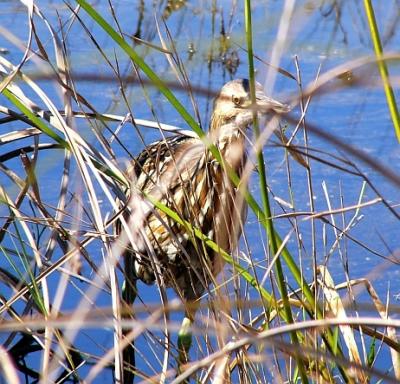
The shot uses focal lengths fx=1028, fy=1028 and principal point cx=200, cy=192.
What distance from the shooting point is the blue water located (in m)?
3.12

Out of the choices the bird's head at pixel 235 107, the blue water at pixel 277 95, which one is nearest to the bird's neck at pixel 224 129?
the bird's head at pixel 235 107

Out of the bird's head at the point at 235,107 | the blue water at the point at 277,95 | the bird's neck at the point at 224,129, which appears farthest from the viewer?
the blue water at the point at 277,95

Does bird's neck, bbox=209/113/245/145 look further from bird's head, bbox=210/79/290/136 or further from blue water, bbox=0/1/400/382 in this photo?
blue water, bbox=0/1/400/382

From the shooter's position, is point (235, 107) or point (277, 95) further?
point (277, 95)

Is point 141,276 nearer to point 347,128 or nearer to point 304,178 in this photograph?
point 304,178

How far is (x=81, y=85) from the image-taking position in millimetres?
4336

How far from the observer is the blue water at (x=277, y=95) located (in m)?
3.12

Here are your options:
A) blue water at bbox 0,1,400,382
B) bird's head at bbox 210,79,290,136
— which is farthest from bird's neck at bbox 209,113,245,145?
blue water at bbox 0,1,400,382

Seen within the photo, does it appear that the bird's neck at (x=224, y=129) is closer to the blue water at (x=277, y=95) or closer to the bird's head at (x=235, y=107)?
the bird's head at (x=235, y=107)

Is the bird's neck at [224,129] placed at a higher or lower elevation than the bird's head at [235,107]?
lower

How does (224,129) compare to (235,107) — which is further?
(224,129)

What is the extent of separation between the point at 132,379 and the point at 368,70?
1849 millimetres

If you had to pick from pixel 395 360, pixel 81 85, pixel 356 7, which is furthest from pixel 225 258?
pixel 356 7

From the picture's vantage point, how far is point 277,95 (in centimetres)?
276
